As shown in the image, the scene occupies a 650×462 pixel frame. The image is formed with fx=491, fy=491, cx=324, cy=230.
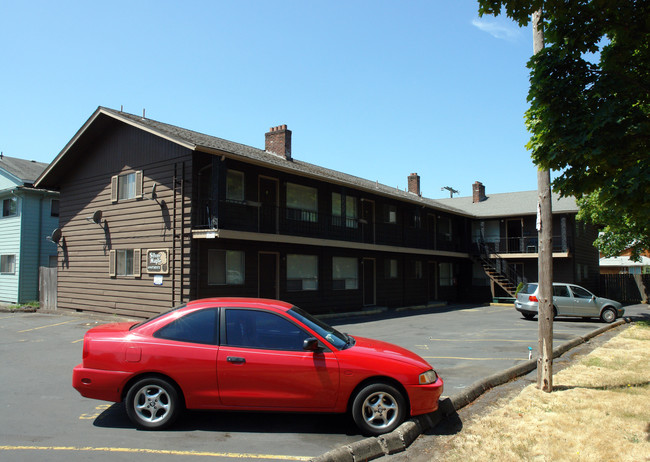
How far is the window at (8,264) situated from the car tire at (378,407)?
77.8 ft

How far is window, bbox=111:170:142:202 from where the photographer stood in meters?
17.4

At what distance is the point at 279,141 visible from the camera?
22.4 meters

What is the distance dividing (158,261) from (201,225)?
222cm

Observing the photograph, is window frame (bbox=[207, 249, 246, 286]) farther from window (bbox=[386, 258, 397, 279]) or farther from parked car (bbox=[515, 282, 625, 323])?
parked car (bbox=[515, 282, 625, 323])

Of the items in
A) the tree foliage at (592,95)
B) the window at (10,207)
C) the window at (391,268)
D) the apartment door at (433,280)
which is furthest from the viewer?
the apartment door at (433,280)

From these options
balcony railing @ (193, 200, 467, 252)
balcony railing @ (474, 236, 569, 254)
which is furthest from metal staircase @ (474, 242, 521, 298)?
balcony railing @ (193, 200, 467, 252)

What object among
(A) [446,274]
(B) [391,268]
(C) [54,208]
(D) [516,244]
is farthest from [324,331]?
(D) [516,244]

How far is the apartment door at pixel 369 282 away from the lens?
917 inches

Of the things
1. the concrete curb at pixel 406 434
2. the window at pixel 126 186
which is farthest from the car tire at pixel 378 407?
the window at pixel 126 186

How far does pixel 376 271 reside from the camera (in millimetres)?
24031

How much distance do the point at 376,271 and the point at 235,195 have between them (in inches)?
375

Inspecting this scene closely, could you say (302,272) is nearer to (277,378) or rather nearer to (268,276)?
(268,276)

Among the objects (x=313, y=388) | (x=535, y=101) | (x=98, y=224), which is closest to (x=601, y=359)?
(x=535, y=101)

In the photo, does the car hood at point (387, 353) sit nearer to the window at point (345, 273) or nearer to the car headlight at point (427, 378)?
the car headlight at point (427, 378)
